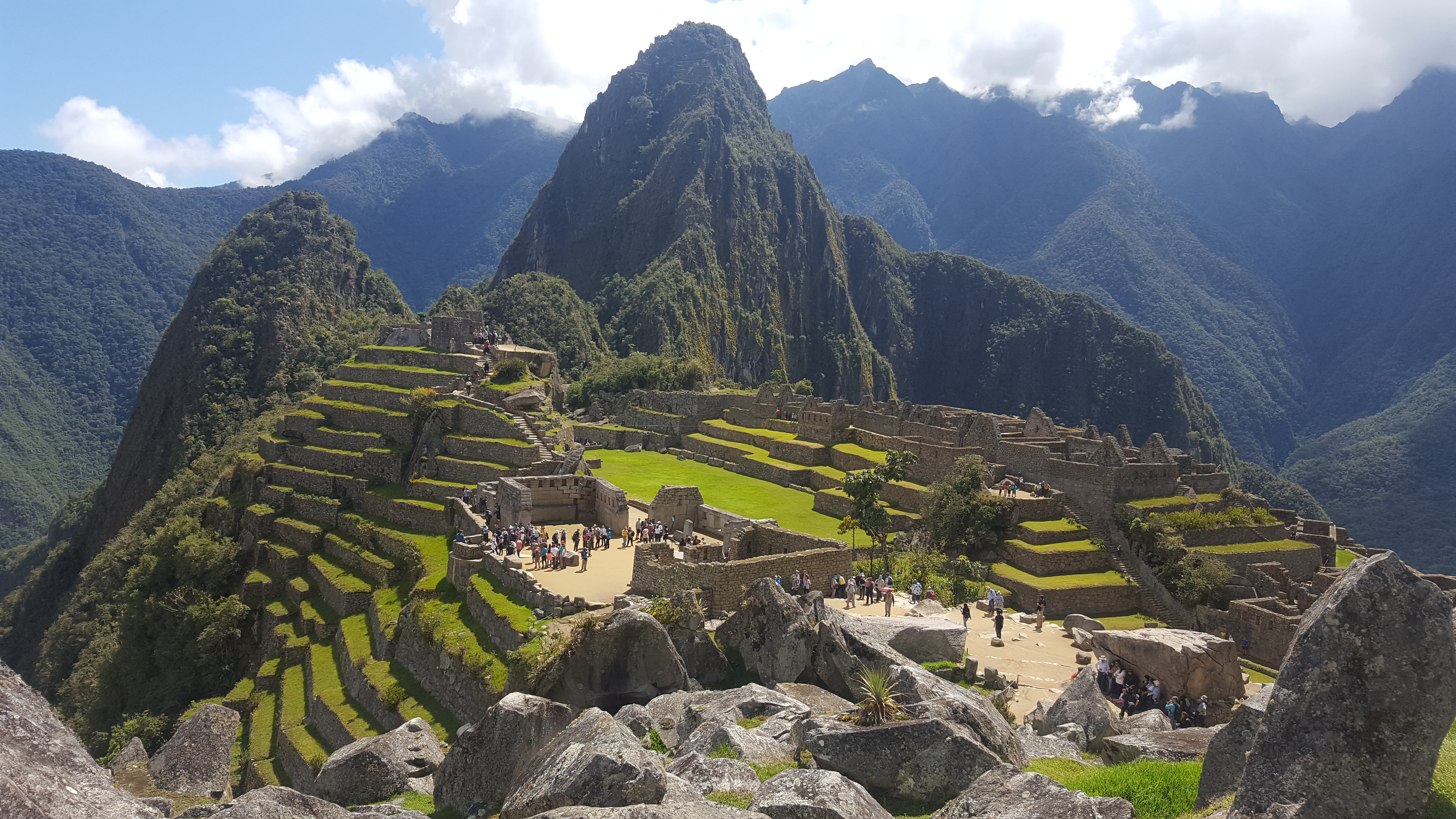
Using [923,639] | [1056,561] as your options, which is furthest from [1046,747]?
Result: [1056,561]

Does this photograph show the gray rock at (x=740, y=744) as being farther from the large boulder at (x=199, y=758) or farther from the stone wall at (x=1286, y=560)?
the stone wall at (x=1286, y=560)

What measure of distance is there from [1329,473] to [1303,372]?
248 ft

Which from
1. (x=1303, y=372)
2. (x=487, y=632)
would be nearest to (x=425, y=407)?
(x=487, y=632)

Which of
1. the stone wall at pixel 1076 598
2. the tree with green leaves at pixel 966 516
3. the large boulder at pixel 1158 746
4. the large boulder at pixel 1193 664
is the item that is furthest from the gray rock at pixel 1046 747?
the tree with green leaves at pixel 966 516

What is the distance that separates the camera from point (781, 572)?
819 inches

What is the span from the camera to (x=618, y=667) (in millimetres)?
15656

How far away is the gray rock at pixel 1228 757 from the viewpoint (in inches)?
319

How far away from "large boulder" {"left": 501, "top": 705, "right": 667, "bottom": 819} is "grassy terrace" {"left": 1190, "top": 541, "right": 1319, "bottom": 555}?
33.4 metres

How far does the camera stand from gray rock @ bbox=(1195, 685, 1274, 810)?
811cm

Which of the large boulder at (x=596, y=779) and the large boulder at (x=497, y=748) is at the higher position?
the large boulder at (x=596, y=779)

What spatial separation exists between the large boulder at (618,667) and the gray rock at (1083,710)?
6459 mm

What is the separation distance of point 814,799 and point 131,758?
12872 millimetres

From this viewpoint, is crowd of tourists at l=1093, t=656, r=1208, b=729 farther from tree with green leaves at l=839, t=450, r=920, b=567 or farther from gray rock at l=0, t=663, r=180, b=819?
gray rock at l=0, t=663, r=180, b=819

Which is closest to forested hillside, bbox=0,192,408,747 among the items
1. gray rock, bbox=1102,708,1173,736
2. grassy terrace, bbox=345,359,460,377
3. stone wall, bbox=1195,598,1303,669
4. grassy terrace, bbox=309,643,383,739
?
grassy terrace, bbox=309,643,383,739
